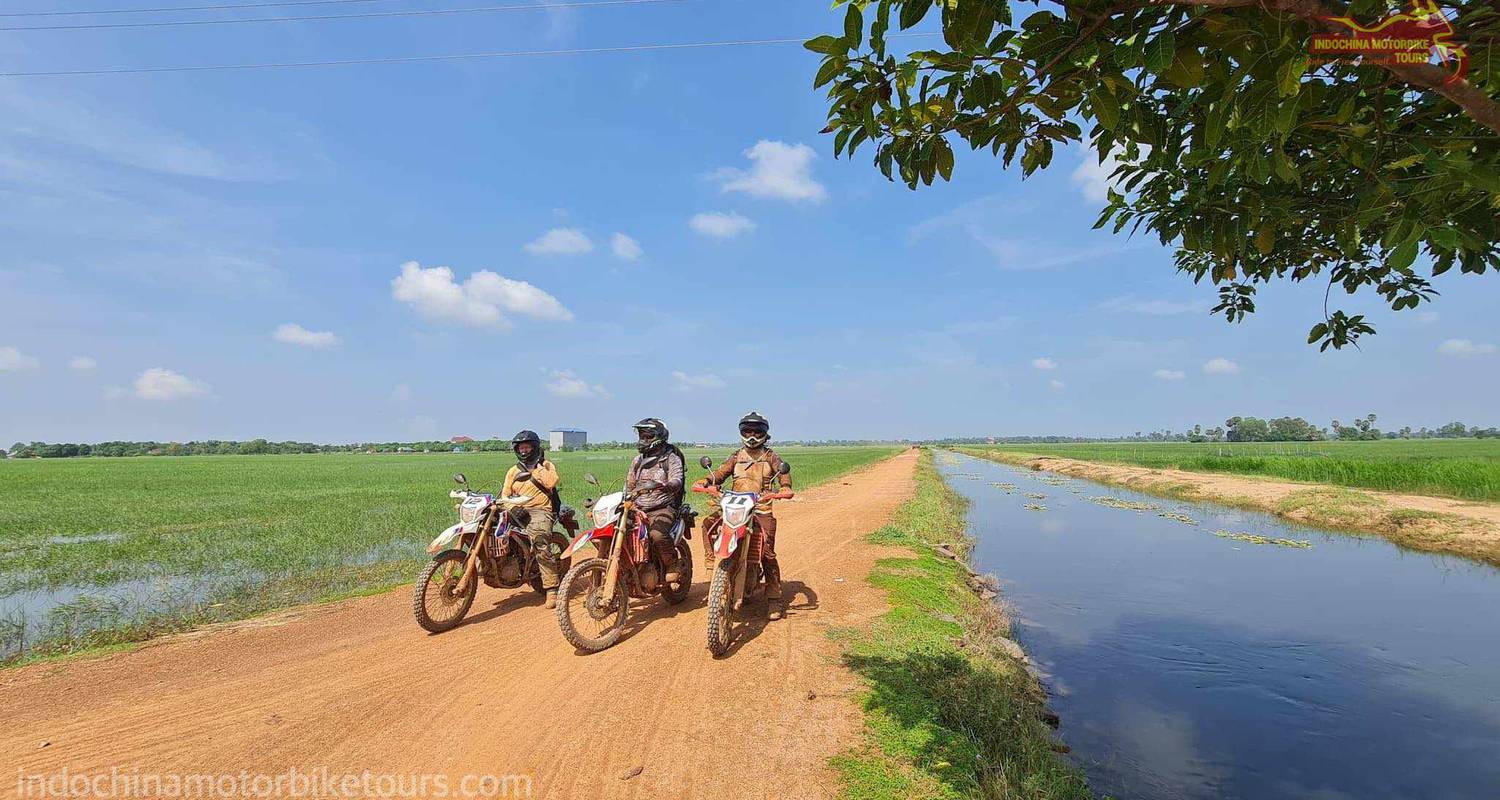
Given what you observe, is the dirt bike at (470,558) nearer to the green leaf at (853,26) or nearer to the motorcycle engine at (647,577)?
the motorcycle engine at (647,577)

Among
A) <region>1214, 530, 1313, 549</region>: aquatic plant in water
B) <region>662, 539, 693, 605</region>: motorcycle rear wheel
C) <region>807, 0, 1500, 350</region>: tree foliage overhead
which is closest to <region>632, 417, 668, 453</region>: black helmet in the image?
<region>662, 539, 693, 605</region>: motorcycle rear wheel

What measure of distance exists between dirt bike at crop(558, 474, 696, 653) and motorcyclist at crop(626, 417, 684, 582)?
13 centimetres

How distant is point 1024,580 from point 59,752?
40.5ft

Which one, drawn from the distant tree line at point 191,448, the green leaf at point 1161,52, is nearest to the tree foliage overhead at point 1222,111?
the green leaf at point 1161,52

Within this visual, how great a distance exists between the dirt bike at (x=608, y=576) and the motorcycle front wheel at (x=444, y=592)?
1355mm

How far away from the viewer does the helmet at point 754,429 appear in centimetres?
657

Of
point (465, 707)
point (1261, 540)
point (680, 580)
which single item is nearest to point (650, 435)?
point (680, 580)

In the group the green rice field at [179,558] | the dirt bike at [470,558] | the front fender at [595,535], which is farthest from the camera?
the green rice field at [179,558]

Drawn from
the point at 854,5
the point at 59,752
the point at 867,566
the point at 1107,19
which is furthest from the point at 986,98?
the point at 867,566

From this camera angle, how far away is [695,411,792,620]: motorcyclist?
642cm

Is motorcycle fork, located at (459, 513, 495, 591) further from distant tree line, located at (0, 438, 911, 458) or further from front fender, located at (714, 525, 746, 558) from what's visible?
distant tree line, located at (0, 438, 911, 458)

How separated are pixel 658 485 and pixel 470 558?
2247mm

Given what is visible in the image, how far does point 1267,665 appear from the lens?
690cm

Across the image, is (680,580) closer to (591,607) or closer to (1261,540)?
(591,607)
